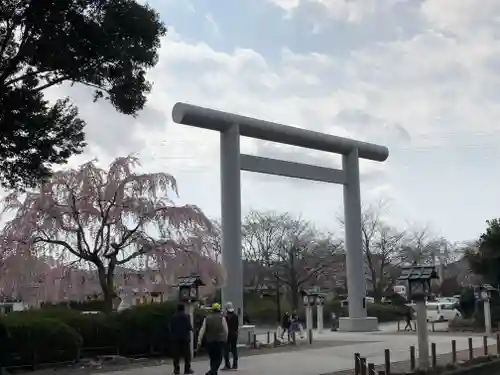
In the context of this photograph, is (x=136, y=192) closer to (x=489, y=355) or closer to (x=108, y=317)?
(x=108, y=317)

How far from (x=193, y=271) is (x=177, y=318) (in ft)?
48.4

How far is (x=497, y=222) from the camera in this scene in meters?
43.2

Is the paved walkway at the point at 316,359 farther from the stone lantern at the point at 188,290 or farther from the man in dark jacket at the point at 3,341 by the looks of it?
the man in dark jacket at the point at 3,341

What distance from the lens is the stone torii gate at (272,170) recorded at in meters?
32.2

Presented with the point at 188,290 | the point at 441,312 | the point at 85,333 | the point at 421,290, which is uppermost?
the point at 188,290

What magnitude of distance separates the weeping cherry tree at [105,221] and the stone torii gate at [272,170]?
6.38 ft

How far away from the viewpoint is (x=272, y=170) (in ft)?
117

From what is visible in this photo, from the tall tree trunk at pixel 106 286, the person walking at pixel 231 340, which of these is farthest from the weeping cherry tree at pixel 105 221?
the person walking at pixel 231 340

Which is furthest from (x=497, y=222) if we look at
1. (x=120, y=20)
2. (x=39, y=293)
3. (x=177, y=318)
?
(x=120, y=20)

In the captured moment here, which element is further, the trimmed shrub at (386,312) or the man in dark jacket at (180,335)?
the trimmed shrub at (386,312)

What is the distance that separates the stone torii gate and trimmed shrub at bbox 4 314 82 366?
11.1 metres

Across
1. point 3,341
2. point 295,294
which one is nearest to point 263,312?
point 295,294

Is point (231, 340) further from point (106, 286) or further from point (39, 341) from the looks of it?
point (106, 286)

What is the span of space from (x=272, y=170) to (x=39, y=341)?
17589mm
